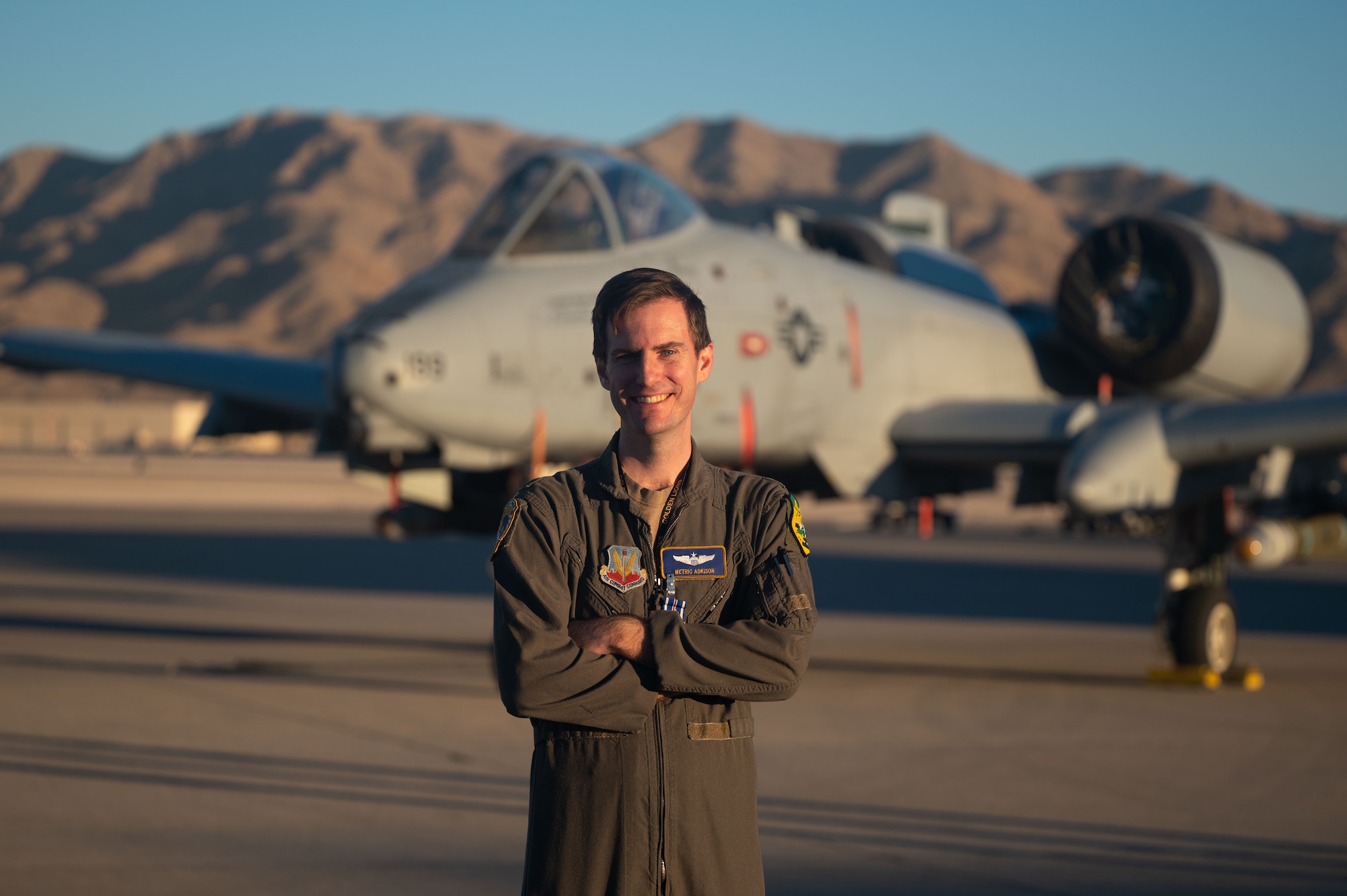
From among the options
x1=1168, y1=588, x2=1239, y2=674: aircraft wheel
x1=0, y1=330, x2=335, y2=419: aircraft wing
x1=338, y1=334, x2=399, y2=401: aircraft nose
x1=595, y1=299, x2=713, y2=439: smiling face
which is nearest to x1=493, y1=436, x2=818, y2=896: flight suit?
x1=595, y1=299, x2=713, y2=439: smiling face

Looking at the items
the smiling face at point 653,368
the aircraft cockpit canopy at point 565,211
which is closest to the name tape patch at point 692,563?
the smiling face at point 653,368

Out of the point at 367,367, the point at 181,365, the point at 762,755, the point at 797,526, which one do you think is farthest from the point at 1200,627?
the point at 181,365

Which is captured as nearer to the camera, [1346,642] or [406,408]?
[406,408]

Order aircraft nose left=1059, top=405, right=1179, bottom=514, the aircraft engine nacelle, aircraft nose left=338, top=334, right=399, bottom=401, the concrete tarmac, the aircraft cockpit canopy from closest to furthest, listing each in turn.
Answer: the concrete tarmac, aircraft nose left=338, top=334, right=399, bottom=401, the aircraft cockpit canopy, aircraft nose left=1059, top=405, right=1179, bottom=514, the aircraft engine nacelle

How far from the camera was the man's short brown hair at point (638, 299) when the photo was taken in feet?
9.96

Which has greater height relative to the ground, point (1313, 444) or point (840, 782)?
point (1313, 444)

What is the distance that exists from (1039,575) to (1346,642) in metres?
9.97

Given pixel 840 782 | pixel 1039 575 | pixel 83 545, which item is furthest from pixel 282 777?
pixel 83 545

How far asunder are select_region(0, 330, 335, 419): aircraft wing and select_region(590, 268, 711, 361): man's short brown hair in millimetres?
10795

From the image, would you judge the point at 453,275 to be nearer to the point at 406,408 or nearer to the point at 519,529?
the point at 406,408

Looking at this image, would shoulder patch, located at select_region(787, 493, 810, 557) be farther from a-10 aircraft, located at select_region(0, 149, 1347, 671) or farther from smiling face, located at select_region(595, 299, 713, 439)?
a-10 aircraft, located at select_region(0, 149, 1347, 671)

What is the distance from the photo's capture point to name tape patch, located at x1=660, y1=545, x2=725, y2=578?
2.98m

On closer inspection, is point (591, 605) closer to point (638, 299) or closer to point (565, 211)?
point (638, 299)

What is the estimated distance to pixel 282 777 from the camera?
8.21 meters
